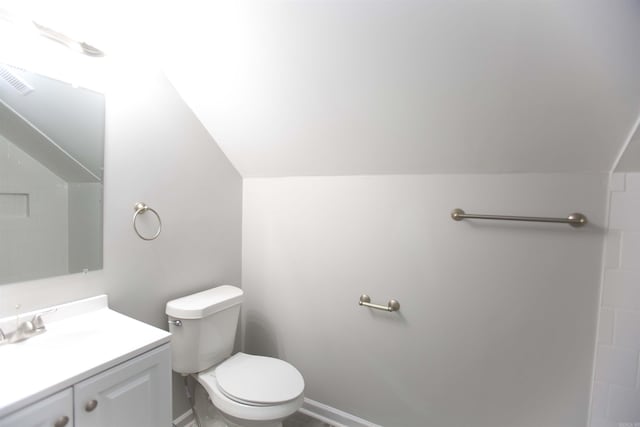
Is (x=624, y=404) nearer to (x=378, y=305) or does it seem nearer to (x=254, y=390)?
(x=378, y=305)

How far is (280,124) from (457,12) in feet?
3.07

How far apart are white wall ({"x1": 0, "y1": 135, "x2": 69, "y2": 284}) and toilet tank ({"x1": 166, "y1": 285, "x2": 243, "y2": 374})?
0.53 m

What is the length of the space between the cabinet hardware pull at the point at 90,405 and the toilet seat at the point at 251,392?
590 millimetres

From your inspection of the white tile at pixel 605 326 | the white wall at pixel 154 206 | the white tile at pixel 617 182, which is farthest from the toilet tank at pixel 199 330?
the white tile at pixel 617 182

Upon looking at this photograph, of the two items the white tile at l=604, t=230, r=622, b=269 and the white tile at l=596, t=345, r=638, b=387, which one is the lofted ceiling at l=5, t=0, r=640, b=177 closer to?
the white tile at l=604, t=230, r=622, b=269

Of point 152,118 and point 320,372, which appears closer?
point 152,118

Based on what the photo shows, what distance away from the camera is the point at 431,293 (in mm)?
1551

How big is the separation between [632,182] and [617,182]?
0.14 ft

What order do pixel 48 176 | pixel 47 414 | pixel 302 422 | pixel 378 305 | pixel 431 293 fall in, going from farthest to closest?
pixel 302 422
pixel 378 305
pixel 431 293
pixel 48 176
pixel 47 414

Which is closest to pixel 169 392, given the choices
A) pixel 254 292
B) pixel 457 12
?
pixel 254 292

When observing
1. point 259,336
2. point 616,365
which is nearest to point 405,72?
point 616,365

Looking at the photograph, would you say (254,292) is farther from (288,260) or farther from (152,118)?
(152,118)

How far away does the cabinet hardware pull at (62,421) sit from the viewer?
0.85 meters

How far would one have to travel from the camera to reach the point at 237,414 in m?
1.36
